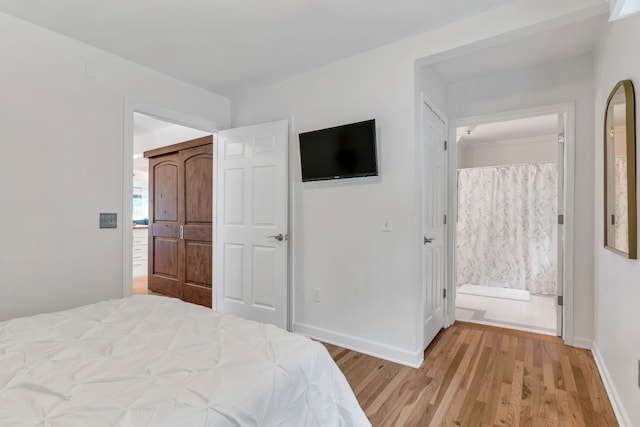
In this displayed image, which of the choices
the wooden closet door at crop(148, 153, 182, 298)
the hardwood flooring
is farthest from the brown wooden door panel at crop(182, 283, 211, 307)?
the hardwood flooring

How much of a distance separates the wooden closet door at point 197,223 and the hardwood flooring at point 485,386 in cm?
199

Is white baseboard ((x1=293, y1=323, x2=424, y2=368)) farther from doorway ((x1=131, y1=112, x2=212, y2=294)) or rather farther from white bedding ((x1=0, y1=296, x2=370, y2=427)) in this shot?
doorway ((x1=131, y1=112, x2=212, y2=294))

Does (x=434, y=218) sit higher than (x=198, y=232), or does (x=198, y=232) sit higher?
(x=434, y=218)

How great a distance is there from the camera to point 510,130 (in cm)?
472

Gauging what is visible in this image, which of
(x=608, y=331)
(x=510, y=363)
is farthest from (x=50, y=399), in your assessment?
(x=608, y=331)

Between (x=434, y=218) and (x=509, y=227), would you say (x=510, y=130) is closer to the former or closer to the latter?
(x=509, y=227)

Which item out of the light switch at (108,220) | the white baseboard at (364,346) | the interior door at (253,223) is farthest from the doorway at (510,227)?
the light switch at (108,220)

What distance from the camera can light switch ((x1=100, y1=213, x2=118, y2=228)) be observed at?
2.40 metres

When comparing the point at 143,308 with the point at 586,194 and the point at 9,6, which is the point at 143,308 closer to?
the point at 9,6

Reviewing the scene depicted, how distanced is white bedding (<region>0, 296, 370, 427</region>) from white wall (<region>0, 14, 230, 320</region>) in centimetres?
Result: 80

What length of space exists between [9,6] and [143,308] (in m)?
2.04

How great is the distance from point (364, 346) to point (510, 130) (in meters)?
4.08

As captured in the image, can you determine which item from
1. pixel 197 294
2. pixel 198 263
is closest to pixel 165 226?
pixel 198 263

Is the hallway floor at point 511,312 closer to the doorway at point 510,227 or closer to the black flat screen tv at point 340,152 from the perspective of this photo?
the doorway at point 510,227
